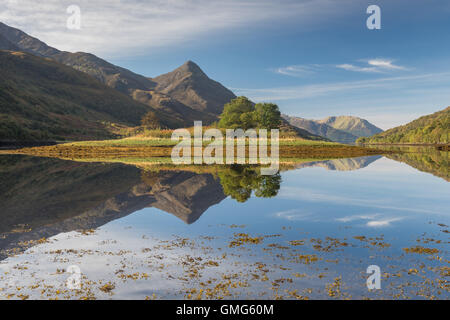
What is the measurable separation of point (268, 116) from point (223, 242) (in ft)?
382

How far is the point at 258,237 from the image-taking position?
58.2 ft

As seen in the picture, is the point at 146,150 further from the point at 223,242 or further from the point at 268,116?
the point at 223,242

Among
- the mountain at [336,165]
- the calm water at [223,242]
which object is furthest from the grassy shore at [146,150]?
the calm water at [223,242]

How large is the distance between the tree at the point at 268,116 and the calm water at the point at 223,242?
320 feet

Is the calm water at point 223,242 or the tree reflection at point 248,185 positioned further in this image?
the tree reflection at point 248,185

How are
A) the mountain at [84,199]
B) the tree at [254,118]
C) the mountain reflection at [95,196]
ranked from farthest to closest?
the tree at [254,118] → the mountain reflection at [95,196] → the mountain at [84,199]

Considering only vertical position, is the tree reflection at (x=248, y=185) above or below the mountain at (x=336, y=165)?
below

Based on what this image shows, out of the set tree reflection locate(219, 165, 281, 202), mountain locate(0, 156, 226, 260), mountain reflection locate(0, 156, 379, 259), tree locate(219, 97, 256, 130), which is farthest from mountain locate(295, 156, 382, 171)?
tree locate(219, 97, 256, 130)

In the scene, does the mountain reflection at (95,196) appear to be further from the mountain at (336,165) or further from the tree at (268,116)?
the tree at (268,116)

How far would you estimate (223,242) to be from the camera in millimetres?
16969

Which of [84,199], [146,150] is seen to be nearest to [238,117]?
[146,150]

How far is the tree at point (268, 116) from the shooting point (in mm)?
129500
